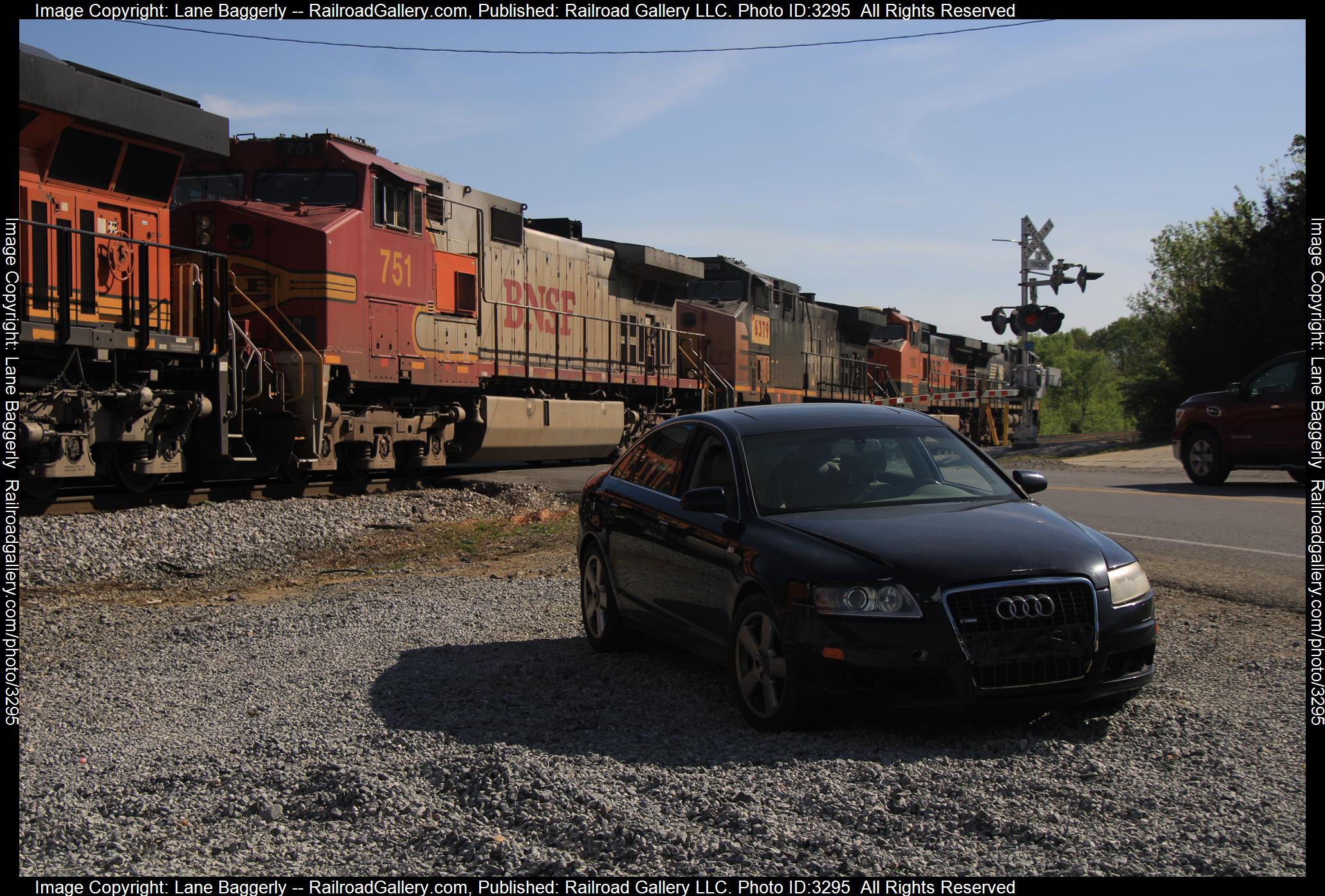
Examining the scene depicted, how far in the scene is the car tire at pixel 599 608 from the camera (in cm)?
612

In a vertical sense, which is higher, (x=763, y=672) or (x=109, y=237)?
(x=109, y=237)

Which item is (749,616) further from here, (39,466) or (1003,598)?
(39,466)

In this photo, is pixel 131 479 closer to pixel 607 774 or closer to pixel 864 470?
pixel 864 470

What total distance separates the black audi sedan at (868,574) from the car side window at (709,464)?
0.03ft

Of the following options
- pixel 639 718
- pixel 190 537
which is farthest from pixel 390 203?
pixel 639 718

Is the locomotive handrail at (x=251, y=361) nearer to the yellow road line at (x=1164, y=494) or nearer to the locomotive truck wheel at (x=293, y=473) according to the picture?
the locomotive truck wheel at (x=293, y=473)

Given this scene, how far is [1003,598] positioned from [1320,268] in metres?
7.29

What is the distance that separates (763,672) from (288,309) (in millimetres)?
9648

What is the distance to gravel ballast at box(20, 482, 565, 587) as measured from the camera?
8.90m

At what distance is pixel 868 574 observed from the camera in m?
4.38

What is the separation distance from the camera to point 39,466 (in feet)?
31.8

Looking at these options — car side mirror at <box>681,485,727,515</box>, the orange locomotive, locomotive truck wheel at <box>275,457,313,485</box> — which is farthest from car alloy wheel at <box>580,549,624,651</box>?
locomotive truck wheel at <box>275,457,313,485</box>

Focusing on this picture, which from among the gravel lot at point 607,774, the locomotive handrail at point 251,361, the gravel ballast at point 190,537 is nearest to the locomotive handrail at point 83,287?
the locomotive handrail at point 251,361

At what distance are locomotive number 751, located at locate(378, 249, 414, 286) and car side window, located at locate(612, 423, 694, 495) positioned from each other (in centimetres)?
773
